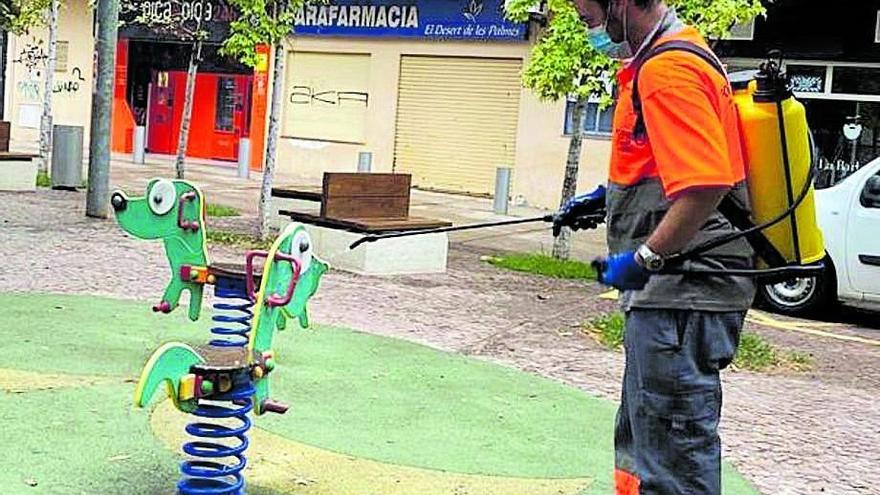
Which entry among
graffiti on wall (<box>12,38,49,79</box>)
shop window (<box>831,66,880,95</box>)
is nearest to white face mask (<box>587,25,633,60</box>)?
shop window (<box>831,66,880,95</box>)

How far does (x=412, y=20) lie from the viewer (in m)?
22.6

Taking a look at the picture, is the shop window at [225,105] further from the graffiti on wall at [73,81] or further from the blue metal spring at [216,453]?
the blue metal spring at [216,453]

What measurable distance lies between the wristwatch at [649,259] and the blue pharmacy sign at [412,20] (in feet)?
57.7

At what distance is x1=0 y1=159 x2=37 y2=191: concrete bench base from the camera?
632 inches

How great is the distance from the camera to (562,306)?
10.3m

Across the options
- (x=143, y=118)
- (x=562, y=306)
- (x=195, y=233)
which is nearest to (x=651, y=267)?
(x=195, y=233)

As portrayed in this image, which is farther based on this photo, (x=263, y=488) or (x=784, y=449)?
(x=784, y=449)

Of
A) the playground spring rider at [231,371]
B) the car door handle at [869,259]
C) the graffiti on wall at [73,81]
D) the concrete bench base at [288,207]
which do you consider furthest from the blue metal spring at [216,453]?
the graffiti on wall at [73,81]

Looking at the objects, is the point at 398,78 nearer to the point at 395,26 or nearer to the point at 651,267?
the point at 395,26

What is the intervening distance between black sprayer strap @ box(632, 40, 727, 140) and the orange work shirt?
18 millimetres

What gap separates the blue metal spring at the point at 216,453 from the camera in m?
4.31

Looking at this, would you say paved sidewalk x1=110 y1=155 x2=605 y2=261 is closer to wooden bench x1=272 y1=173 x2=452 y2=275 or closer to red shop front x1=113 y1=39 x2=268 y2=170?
red shop front x1=113 y1=39 x2=268 y2=170

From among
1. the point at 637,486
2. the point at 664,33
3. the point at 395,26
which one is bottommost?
the point at 637,486

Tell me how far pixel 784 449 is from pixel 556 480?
151cm
